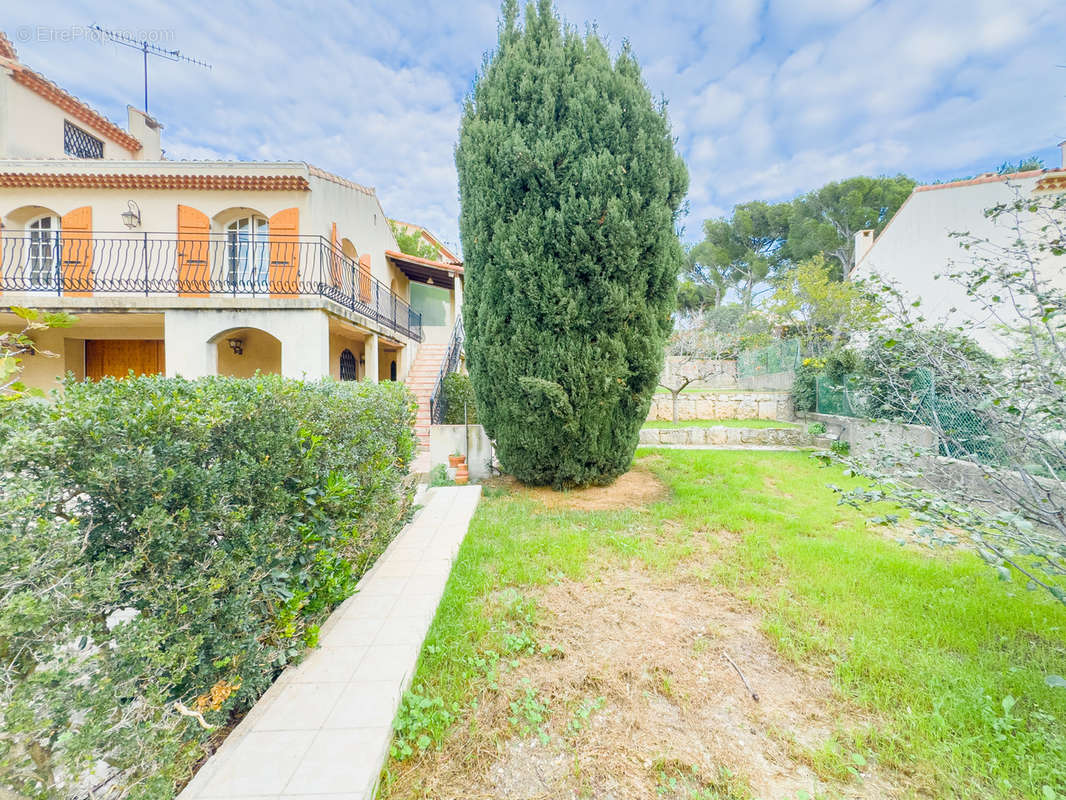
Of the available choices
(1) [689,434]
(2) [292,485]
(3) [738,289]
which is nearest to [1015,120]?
(1) [689,434]

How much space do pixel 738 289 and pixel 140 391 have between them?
34448mm

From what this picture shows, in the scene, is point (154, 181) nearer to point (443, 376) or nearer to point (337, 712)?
point (443, 376)

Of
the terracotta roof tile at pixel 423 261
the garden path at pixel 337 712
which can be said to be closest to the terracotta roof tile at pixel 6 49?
the terracotta roof tile at pixel 423 261

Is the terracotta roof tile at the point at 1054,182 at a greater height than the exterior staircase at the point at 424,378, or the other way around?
the terracotta roof tile at the point at 1054,182

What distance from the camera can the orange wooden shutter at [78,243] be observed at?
9132 mm

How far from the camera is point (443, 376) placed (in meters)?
10.1

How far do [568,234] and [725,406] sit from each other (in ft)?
31.7

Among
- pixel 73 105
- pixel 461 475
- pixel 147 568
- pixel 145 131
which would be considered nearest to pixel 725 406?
pixel 461 475

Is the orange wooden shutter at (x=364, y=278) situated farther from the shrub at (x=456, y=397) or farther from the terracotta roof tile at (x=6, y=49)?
the terracotta roof tile at (x=6, y=49)

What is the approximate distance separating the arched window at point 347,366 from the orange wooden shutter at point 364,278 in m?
1.91

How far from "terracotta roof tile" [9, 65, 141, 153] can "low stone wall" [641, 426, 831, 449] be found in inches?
723

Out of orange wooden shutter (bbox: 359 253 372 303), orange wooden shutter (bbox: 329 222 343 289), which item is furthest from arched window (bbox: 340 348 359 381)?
orange wooden shutter (bbox: 329 222 343 289)

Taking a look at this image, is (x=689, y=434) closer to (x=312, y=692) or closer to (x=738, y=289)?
(x=312, y=692)

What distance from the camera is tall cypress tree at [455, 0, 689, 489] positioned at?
5266 mm
